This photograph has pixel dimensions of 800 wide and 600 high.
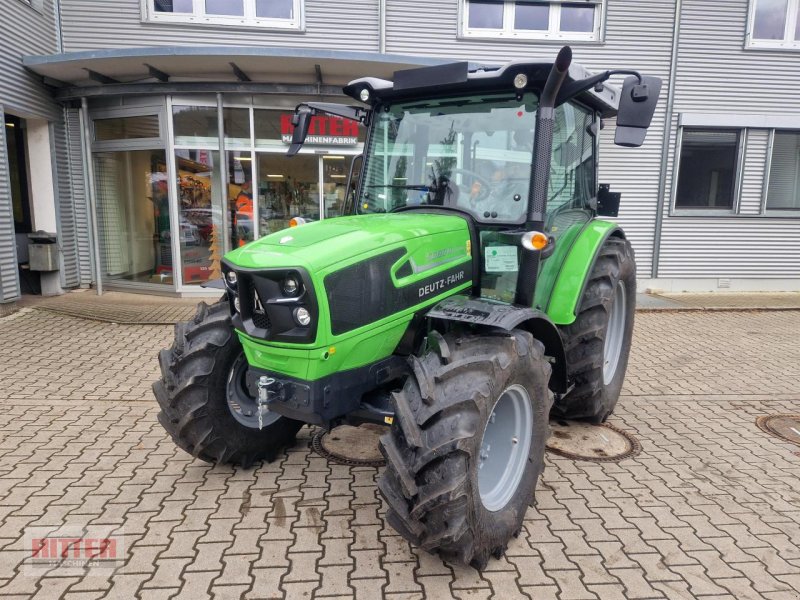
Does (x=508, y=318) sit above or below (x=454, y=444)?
above

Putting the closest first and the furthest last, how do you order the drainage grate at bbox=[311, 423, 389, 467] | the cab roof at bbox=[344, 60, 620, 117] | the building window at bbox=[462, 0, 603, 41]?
1. the cab roof at bbox=[344, 60, 620, 117]
2. the drainage grate at bbox=[311, 423, 389, 467]
3. the building window at bbox=[462, 0, 603, 41]

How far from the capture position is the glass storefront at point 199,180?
30.1ft

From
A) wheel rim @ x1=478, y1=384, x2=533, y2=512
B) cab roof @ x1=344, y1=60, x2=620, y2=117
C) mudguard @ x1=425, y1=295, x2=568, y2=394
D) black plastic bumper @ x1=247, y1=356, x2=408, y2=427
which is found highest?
cab roof @ x1=344, y1=60, x2=620, y2=117

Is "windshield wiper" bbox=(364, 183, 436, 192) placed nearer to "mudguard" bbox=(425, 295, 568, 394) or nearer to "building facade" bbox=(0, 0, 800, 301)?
"mudguard" bbox=(425, 295, 568, 394)

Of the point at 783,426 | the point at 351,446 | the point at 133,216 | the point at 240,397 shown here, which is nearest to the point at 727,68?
the point at 783,426

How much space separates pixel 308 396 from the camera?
265 cm

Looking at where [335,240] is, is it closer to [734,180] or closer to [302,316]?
[302,316]

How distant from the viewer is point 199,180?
9.35 meters

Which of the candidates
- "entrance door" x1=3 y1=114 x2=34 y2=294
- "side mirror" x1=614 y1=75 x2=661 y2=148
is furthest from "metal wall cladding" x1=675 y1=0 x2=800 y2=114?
"entrance door" x1=3 y1=114 x2=34 y2=294

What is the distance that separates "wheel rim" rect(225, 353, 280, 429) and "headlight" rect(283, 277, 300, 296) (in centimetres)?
104

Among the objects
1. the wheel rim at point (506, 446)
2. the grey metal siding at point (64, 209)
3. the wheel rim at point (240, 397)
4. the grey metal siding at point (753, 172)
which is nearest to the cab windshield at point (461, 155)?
the wheel rim at point (506, 446)

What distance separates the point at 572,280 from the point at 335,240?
5.71ft

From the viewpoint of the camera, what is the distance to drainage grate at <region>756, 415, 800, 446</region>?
4.37 meters

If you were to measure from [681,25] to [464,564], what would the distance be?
35.2ft
